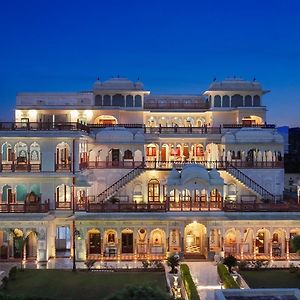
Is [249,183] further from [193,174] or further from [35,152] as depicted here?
[35,152]

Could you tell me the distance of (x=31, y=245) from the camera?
123 ft

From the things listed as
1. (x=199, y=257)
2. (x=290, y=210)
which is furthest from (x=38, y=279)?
(x=290, y=210)

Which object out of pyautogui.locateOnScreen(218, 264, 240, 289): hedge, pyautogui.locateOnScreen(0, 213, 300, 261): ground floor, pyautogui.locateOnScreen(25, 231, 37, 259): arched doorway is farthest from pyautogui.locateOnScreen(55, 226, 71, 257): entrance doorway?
pyautogui.locateOnScreen(218, 264, 240, 289): hedge

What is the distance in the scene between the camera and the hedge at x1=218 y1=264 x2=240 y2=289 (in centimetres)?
2790

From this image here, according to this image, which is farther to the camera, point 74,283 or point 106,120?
point 106,120

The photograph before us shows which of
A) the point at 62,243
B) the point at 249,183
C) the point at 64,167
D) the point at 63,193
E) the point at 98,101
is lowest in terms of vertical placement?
the point at 62,243

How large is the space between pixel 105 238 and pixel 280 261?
38.9 feet

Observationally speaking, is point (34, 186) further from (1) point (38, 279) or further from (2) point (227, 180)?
(2) point (227, 180)

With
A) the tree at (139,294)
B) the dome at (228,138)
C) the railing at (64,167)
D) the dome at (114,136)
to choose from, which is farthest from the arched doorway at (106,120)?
the tree at (139,294)

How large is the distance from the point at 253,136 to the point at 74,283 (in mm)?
21414

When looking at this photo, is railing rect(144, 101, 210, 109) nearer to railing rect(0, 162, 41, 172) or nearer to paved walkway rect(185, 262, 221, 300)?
railing rect(0, 162, 41, 172)

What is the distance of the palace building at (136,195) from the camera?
121 ft

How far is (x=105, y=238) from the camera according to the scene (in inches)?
1485

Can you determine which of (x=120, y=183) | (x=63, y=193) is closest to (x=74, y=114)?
(x=120, y=183)
